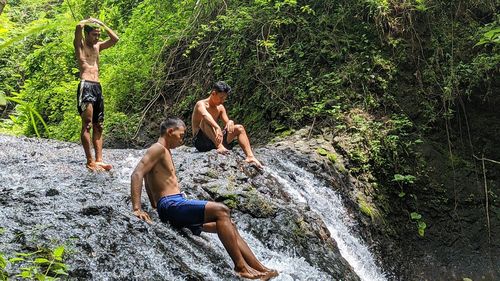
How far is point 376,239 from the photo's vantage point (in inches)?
282

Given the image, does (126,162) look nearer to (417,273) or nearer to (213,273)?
(213,273)

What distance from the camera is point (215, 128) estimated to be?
6.95 metres

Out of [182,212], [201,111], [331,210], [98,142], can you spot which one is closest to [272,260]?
[182,212]

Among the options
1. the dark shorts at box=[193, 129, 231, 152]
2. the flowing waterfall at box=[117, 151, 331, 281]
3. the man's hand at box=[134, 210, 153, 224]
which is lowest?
the flowing waterfall at box=[117, 151, 331, 281]

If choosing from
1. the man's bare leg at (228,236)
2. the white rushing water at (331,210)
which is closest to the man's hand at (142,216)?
the man's bare leg at (228,236)

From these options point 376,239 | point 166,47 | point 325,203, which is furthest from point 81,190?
point 166,47

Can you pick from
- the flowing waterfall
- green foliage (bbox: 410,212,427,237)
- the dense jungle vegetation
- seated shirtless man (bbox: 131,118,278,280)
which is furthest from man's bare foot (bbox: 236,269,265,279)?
green foliage (bbox: 410,212,427,237)

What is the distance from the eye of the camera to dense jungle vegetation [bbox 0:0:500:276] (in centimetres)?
814

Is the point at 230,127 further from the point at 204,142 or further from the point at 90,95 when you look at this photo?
the point at 90,95

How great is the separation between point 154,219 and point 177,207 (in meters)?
0.30

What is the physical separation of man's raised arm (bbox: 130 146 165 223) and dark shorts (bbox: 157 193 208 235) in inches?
6.0

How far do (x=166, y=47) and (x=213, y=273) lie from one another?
942cm

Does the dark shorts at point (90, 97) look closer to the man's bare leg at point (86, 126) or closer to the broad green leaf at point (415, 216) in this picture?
the man's bare leg at point (86, 126)

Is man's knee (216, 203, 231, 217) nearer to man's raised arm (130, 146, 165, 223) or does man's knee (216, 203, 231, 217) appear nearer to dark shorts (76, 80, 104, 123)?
man's raised arm (130, 146, 165, 223)
